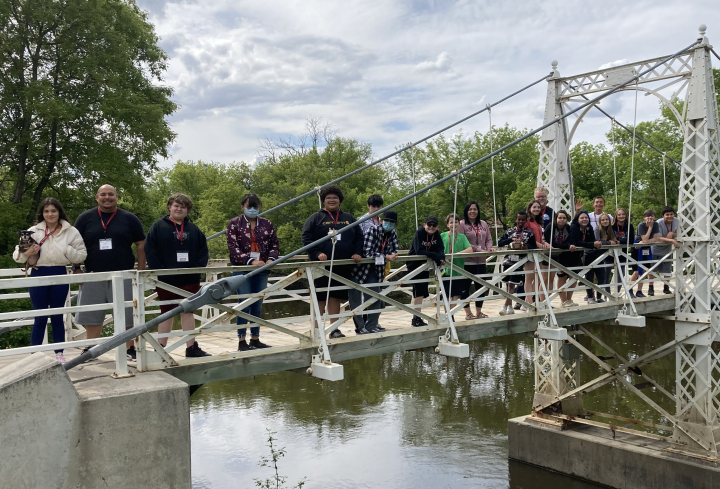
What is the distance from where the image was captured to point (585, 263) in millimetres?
11312

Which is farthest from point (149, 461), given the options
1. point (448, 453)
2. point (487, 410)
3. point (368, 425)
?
point (487, 410)

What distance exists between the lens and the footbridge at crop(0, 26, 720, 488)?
4824 millimetres

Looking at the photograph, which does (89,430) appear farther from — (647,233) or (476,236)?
(647,233)

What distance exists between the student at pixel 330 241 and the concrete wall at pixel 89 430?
7.85 feet

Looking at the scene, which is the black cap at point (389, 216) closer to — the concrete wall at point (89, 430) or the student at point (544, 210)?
the concrete wall at point (89, 430)

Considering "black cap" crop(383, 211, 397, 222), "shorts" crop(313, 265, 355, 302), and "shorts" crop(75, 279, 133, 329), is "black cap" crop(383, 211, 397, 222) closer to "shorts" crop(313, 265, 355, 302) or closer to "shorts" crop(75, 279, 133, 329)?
"shorts" crop(313, 265, 355, 302)

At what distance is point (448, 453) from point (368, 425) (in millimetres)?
2593

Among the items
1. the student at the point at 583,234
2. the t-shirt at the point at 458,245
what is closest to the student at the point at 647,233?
the student at the point at 583,234

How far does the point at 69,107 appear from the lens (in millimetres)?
18594

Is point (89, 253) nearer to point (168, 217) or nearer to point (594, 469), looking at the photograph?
point (168, 217)

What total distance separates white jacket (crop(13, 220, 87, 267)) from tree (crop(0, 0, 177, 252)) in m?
13.7

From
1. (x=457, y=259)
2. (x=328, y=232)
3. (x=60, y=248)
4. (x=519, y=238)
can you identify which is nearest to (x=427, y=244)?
(x=457, y=259)

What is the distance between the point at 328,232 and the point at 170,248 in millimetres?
1674

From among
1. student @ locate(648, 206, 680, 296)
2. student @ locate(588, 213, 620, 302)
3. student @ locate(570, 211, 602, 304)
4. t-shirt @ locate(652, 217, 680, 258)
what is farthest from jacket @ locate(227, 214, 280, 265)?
t-shirt @ locate(652, 217, 680, 258)
